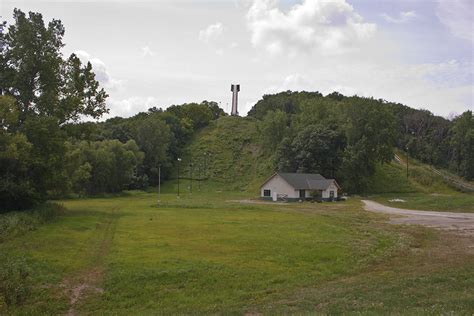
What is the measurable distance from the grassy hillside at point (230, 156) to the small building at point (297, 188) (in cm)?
2340

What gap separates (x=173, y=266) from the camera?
24297mm

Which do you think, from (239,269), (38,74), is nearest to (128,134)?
(38,74)

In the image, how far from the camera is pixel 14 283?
19.5 metres

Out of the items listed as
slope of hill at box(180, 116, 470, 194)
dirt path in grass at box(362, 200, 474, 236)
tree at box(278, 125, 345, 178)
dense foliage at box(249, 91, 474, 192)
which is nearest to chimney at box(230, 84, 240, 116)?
slope of hill at box(180, 116, 470, 194)

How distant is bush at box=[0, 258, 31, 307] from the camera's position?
60.5 feet

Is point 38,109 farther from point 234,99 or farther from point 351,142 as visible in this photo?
point 234,99

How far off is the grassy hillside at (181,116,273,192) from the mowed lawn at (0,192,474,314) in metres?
75.5

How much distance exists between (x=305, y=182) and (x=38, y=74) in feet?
170

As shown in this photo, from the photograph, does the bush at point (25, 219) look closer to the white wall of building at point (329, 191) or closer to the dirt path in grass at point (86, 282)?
the dirt path in grass at point (86, 282)

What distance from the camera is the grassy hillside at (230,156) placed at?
12288cm

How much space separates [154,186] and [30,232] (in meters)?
88.7

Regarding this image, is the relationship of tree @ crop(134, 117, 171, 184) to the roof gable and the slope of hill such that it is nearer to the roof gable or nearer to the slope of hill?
the slope of hill

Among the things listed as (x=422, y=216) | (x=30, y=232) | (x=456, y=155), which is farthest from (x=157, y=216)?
(x=456, y=155)

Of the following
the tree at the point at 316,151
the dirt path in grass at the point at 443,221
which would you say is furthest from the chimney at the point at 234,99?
the dirt path in grass at the point at 443,221
